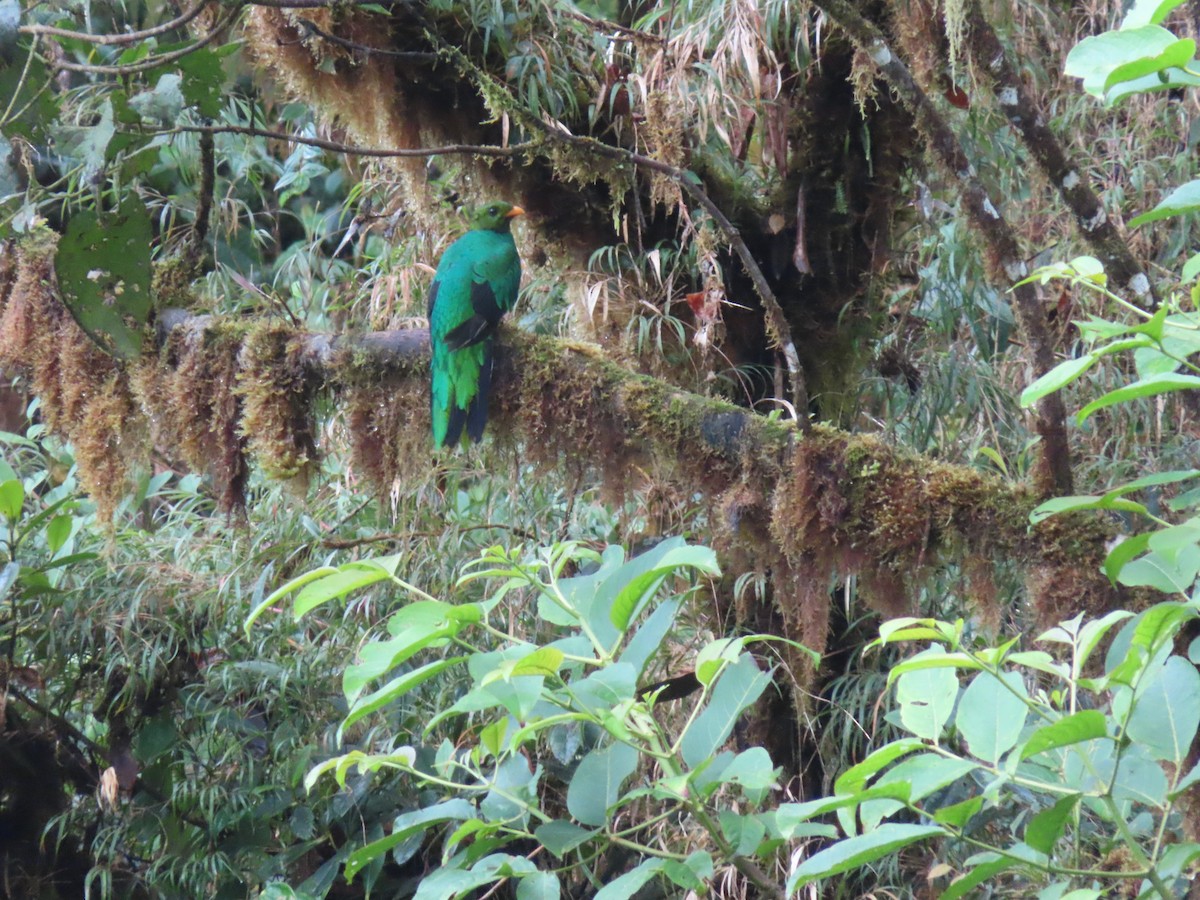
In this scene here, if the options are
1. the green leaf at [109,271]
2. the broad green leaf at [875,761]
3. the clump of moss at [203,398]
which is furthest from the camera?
the clump of moss at [203,398]

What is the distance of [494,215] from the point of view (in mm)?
3672

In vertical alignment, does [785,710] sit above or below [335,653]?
below

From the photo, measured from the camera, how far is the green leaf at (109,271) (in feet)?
9.54

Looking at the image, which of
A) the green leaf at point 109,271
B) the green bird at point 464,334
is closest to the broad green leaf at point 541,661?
the green bird at point 464,334

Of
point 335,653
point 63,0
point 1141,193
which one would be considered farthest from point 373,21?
point 1141,193

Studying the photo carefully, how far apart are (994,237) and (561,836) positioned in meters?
1.65

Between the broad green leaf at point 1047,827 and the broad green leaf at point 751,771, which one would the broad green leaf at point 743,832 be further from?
the broad green leaf at point 1047,827

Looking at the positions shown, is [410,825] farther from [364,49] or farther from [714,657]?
[364,49]

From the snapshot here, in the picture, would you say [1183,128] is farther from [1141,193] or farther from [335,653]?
[335,653]

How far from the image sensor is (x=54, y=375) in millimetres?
3336

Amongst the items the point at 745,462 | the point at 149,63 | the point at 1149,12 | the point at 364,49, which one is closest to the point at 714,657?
the point at 1149,12

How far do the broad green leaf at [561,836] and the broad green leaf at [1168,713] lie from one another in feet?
2.36

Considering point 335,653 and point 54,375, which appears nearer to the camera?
point 54,375

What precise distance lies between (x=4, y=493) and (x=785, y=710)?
8.17 ft
